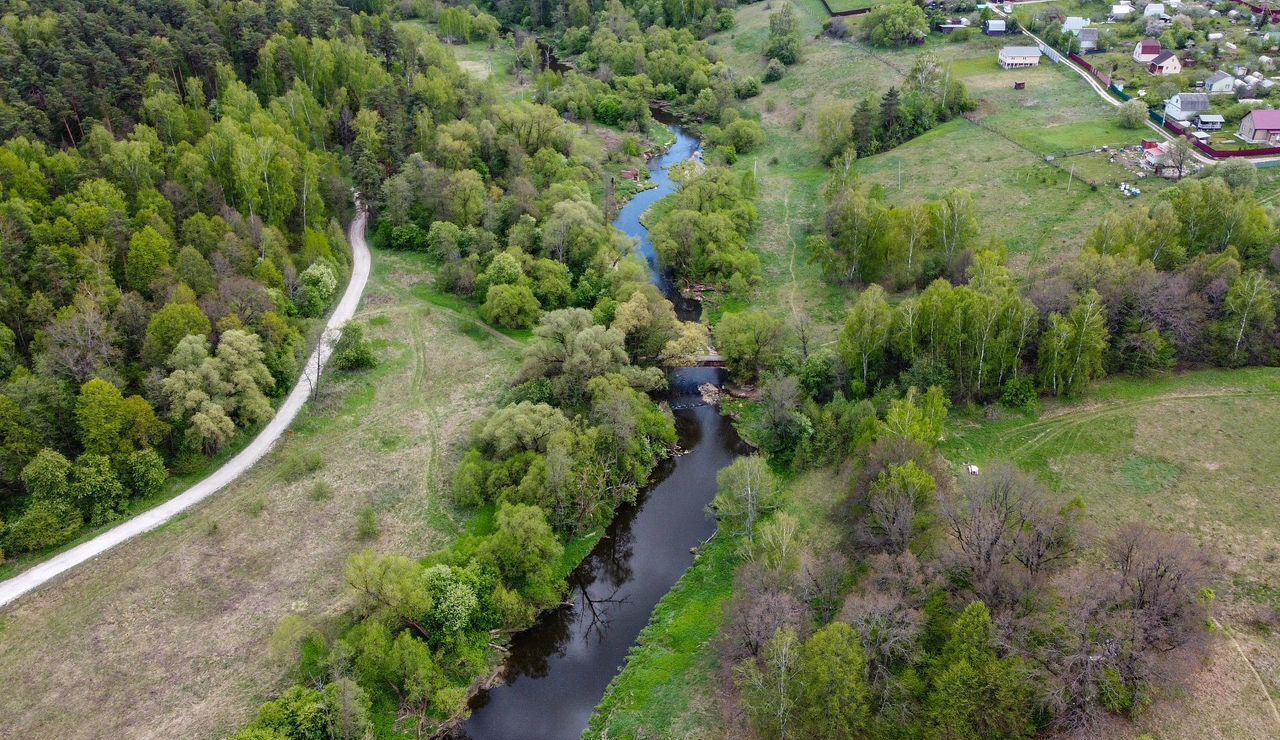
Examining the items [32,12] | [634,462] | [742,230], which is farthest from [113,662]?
[32,12]

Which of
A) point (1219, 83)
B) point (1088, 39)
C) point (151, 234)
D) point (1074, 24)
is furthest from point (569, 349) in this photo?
point (1074, 24)

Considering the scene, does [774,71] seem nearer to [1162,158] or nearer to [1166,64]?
[1166,64]

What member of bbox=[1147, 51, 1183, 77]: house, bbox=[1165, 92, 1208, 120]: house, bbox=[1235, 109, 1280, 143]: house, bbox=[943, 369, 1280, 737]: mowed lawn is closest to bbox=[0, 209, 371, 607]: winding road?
bbox=[943, 369, 1280, 737]: mowed lawn

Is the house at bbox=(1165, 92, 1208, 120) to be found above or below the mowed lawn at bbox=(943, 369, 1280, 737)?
above

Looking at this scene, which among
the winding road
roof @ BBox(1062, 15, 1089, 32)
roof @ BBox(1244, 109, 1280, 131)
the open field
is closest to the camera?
the open field

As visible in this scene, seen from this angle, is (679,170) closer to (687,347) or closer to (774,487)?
(687,347)

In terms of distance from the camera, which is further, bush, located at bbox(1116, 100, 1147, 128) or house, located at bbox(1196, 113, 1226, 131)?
bush, located at bbox(1116, 100, 1147, 128)

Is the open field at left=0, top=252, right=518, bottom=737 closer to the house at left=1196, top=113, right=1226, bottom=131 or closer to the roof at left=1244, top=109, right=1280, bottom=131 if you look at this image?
the roof at left=1244, top=109, right=1280, bottom=131
